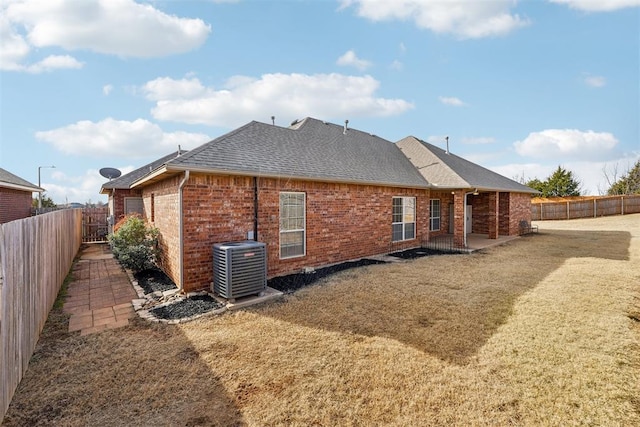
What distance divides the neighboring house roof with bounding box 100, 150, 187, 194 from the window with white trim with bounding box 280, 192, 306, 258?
720 cm

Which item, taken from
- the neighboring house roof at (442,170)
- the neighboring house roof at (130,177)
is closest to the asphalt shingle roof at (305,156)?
the neighboring house roof at (442,170)

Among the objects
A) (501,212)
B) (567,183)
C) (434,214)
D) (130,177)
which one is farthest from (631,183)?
(130,177)

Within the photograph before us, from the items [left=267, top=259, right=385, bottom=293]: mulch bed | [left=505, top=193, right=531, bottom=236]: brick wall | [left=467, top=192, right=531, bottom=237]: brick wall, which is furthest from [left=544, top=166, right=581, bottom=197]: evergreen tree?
[left=267, top=259, right=385, bottom=293]: mulch bed

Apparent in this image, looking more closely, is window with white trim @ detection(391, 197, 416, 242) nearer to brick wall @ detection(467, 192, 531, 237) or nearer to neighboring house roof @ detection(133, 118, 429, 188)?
neighboring house roof @ detection(133, 118, 429, 188)

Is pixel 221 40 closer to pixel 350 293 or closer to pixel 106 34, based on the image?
pixel 106 34

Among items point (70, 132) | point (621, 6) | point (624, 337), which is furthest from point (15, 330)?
point (621, 6)

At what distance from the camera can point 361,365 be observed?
3758 mm

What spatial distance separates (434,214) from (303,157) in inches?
386

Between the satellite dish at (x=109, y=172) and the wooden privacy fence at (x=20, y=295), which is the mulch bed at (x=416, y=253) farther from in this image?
the satellite dish at (x=109, y=172)

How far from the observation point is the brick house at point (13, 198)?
13.5 m

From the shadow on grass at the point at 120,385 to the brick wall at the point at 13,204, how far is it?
14.1m

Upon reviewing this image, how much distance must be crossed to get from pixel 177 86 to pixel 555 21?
42.6ft

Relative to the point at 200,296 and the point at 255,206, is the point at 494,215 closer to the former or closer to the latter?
the point at 255,206

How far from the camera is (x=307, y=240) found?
887cm
